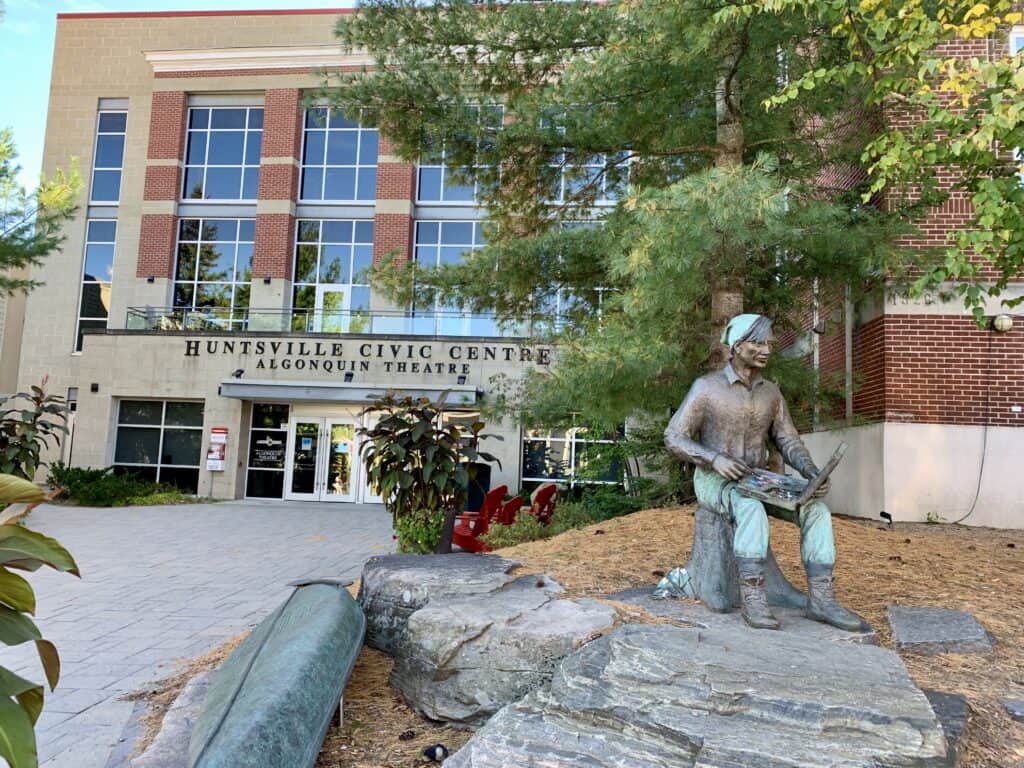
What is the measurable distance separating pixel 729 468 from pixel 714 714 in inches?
58.9

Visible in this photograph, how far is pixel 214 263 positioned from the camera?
23.0 meters

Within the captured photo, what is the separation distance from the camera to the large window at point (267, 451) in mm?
21156

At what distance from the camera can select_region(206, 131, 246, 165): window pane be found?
76.9 feet

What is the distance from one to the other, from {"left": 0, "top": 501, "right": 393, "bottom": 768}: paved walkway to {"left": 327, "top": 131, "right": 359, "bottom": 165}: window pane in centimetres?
1206

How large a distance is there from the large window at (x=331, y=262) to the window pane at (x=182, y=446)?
4847 millimetres

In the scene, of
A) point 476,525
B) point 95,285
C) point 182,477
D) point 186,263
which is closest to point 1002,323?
point 476,525

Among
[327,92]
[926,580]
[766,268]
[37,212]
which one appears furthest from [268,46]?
[926,580]

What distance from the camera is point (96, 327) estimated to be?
23719 mm

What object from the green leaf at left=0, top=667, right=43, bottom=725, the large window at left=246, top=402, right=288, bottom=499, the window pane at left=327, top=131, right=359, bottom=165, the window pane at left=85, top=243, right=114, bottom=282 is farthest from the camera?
the window pane at left=85, top=243, right=114, bottom=282

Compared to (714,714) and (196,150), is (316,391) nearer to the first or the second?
(196,150)

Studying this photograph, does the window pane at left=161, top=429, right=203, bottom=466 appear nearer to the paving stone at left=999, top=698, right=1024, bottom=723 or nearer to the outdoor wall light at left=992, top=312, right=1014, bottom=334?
the outdoor wall light at left=992, top=312, right=1014, bottom=334

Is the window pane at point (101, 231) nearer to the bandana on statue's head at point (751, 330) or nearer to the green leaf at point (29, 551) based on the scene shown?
the bandana on statue's head at point (751, 330)

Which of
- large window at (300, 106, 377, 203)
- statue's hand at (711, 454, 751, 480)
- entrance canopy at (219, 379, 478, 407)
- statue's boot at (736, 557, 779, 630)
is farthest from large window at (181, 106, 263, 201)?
statue's boot at (736, 557, 779, 630)

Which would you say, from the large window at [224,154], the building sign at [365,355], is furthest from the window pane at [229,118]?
the building sign at [365,355]
